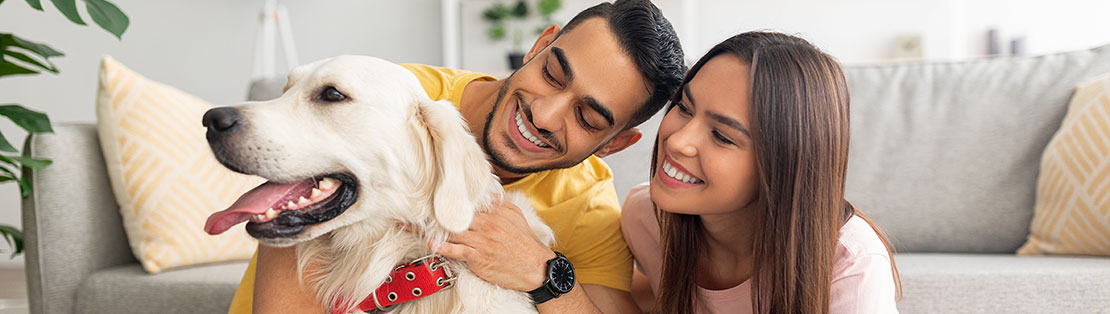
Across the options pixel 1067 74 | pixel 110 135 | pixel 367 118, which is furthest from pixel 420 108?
pixel 1067 74

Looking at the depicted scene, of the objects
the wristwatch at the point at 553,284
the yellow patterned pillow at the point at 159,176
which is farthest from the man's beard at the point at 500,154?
the yellow patterned pillow at the point at 159,176

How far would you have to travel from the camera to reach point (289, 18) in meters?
4.58

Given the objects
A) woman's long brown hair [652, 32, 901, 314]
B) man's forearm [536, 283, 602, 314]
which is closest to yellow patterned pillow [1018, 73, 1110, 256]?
woman's long brown hair [652, 32, 901, 314]

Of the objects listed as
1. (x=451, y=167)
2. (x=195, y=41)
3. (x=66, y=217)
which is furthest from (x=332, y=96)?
(x=195, y=41)

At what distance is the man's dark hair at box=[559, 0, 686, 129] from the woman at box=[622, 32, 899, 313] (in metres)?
0.15

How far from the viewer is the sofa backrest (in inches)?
84.0

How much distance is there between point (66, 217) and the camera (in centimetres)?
189

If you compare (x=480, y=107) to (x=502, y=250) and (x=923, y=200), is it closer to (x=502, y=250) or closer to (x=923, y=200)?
(x=502, y=250)

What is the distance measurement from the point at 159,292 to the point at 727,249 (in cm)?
147

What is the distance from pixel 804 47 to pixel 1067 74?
4.71 feet

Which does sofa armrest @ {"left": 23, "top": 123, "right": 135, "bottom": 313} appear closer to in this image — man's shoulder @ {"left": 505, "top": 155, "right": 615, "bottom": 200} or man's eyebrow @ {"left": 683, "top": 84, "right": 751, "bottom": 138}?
man's shoulder @ {"left": 505, "top": 155, "right": 615, "bottom": 200}

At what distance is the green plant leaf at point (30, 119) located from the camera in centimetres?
186

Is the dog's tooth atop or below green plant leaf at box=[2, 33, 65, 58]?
atop

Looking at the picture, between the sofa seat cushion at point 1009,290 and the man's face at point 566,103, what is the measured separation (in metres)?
0.85
